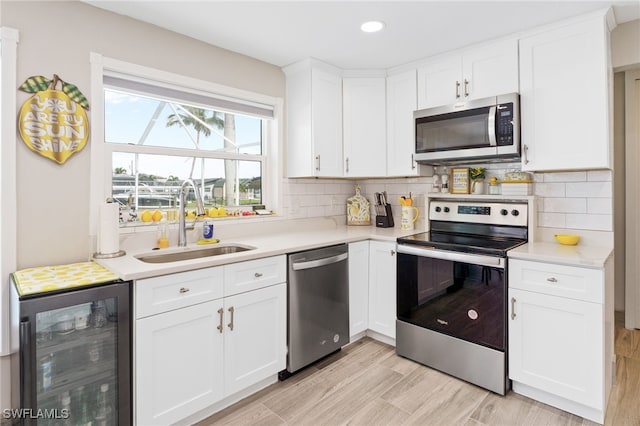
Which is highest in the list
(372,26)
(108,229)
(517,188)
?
(372,26)

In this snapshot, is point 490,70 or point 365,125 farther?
point 365,125

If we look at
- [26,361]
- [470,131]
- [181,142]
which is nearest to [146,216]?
[181,142]

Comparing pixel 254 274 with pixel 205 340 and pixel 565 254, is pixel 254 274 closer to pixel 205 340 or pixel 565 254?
pixel 205 340

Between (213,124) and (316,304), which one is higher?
(213,124)

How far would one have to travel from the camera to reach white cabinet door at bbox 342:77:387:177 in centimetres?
310

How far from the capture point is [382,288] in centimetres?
279

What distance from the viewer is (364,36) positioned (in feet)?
8.10

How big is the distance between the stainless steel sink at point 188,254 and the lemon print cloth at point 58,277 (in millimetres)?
298

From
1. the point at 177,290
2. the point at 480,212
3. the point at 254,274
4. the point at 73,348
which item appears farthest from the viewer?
the point at 480,212

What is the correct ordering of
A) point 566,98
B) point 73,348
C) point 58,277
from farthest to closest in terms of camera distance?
point 566,98
point 58,277
point 73,348

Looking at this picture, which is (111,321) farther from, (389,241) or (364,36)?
(364,36)

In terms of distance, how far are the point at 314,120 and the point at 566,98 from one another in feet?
5.64

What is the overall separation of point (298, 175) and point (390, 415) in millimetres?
1879

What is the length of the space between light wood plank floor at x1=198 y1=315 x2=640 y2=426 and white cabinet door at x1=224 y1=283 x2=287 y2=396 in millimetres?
161
